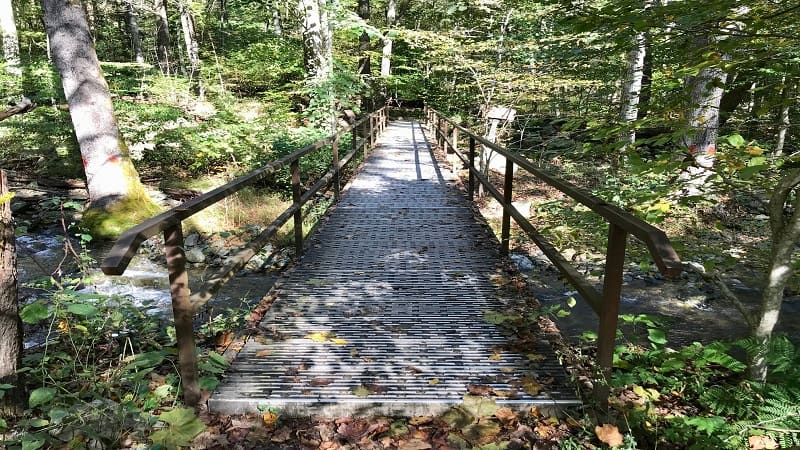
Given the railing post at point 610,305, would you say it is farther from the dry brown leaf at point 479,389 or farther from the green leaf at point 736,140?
the green leaf at point 736,140

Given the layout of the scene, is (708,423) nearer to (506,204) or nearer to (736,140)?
(736,140)

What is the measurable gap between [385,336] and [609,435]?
5.12 ft

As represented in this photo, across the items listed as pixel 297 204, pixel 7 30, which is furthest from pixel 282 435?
pixel 7 30

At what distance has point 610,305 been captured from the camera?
7.59 ft

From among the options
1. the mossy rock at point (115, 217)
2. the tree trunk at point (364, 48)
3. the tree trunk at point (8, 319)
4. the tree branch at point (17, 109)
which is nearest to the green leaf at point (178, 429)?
the tree trunk at point (8, 319)

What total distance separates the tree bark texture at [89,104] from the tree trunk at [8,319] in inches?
254

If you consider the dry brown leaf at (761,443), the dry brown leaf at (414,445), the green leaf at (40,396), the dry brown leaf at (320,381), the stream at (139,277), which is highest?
the green leaf at (40,396)

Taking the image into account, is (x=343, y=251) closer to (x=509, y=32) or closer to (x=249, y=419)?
(x=249, y=419)

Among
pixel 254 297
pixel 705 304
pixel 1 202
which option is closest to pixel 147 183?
pixel 254 297

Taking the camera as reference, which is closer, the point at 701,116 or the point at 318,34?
the point at 701,116

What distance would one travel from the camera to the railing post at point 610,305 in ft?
7.47

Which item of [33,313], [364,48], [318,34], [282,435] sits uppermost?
[364,48]

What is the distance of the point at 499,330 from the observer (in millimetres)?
3385

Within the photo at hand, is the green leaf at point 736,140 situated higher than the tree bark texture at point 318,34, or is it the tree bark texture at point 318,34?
the tree bark texture at point 318,34
